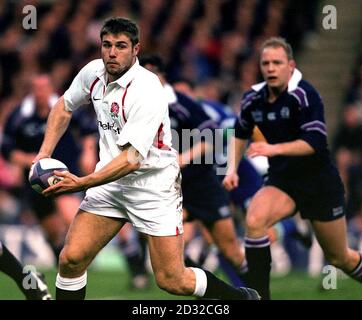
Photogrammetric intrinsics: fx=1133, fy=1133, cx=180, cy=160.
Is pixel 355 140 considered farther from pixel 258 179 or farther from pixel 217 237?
pixel 217 237

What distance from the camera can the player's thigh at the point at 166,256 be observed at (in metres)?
7.26

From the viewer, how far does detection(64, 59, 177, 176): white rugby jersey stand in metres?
7.05

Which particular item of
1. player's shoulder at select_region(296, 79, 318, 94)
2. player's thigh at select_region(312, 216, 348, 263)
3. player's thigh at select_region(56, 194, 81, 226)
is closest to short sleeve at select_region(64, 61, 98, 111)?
player's shoulder at select_region(296, 79, 318, 94)

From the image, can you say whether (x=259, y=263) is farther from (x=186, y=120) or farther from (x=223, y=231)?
(x=186, y=120)

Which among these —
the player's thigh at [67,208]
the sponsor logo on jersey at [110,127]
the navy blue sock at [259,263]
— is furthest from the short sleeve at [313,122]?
the player's thigh at [67,208]

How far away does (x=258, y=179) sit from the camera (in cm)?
1088

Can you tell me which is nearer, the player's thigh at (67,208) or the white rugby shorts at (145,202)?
the white rugby shorts at (145,202)

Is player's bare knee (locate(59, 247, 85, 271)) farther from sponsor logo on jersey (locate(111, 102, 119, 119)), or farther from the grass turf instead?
the grass turf

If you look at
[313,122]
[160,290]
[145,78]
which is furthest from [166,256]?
[160,290]

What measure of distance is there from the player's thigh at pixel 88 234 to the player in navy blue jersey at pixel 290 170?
148cm

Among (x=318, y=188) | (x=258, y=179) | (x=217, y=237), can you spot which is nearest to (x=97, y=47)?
(x=258, y=179)

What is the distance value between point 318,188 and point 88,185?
93.4 inches

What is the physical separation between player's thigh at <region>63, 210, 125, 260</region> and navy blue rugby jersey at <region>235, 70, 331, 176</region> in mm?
1760

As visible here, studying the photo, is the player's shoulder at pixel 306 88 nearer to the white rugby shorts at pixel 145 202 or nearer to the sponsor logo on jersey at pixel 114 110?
the white rugby shorts at pixel 145 202
